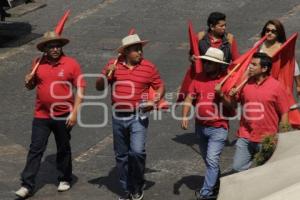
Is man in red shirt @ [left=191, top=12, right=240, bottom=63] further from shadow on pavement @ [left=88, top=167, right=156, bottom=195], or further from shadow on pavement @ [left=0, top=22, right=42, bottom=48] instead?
shadow on pavement @ [left=0, top=22, right=42, bottom=48]

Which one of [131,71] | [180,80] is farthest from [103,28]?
[131,71]

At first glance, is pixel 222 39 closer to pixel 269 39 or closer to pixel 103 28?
pixel 269 39

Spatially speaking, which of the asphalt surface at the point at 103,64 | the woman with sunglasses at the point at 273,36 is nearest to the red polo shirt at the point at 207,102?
the asphalt surface at the point at 103,64

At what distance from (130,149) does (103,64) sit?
5.70 m

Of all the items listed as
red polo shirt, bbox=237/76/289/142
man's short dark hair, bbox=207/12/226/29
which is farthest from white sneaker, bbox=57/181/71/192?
man's short dark hair, bbox=207/12/226/29

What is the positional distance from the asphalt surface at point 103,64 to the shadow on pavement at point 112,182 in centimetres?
1

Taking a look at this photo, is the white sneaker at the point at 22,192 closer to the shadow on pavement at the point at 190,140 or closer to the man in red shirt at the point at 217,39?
the shadow on pavement at the point at 190,140

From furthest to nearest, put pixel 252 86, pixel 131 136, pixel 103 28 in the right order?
pixel 103 28 < pixel 131 136 < pixel 252 86

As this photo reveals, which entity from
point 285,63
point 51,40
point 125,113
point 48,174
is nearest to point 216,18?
point 285,63

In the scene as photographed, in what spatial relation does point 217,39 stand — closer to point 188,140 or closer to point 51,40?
point 188,140

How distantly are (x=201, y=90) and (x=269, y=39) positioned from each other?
4.87ft

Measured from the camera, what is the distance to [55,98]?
9.00 meters

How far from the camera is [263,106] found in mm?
8109

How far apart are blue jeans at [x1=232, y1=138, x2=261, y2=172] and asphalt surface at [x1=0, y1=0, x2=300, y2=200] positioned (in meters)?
1.00
